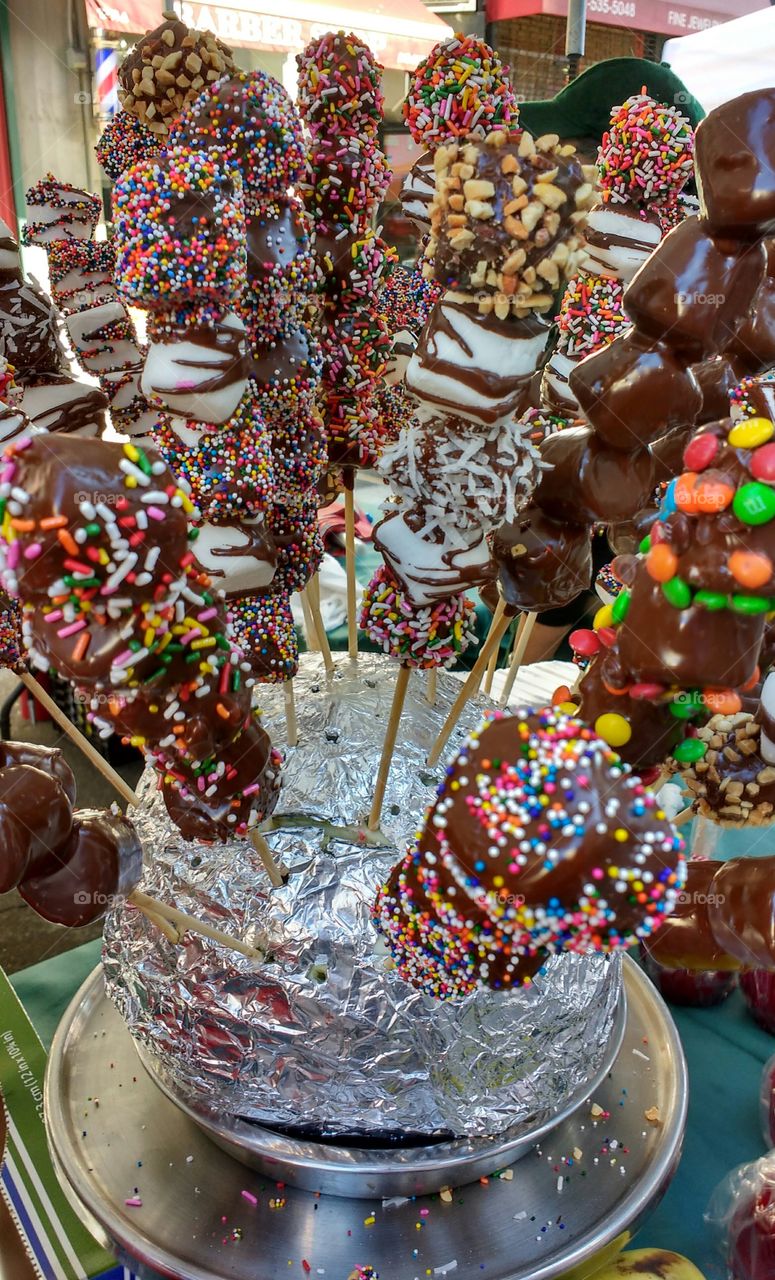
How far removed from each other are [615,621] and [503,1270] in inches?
25.6

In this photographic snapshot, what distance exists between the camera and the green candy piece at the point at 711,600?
21.5 inches

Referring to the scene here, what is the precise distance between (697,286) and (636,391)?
0.09 meters

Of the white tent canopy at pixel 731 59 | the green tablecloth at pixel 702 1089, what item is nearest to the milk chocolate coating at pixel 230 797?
the green tablecloth at pixel 702 1089

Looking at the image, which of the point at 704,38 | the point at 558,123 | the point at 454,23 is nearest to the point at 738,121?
the point at 558,123

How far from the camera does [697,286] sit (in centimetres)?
67

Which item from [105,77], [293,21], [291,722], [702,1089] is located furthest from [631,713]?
[293,21]

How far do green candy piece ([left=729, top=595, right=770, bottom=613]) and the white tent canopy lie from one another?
239 centimetres

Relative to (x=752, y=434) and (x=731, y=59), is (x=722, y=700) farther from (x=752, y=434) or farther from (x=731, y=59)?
(x=731, y=59)

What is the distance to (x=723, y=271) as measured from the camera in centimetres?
67

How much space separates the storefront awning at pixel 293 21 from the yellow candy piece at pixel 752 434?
3.81 metres

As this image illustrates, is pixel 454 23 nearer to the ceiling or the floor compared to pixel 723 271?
nearer to the ceiling

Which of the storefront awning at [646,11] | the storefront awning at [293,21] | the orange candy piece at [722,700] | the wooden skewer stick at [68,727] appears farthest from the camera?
the storefront awning at [646,11]

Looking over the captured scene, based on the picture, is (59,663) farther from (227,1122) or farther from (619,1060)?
(619,1060)

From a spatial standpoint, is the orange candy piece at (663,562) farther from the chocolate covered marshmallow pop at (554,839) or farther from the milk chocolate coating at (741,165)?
the milk chocolate coating at (741,165)
